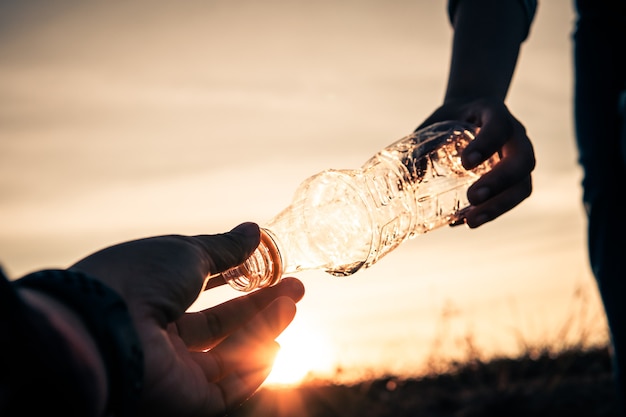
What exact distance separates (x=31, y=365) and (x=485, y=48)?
2136 millimetres

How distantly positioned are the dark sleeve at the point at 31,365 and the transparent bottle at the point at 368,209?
901mm

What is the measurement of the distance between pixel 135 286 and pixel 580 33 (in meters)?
2.66

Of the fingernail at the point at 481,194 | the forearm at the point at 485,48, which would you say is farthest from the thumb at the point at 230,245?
the forearm at the point at 485,48

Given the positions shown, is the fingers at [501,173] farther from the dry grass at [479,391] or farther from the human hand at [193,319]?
the dry grass at [479,391]

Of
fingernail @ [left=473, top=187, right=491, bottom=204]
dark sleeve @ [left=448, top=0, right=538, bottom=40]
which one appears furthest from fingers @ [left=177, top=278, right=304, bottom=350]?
dark sleeve @ [left=448, top=0, right=538, bottom=40]

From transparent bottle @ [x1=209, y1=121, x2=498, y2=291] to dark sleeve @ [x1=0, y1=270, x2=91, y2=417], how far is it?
90 cm

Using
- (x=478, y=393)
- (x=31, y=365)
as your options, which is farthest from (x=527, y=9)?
(x=478, y=393)

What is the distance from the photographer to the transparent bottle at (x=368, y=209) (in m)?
2.10

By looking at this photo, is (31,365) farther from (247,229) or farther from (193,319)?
(193,319)

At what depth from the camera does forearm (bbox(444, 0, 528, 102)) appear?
8.34 feet

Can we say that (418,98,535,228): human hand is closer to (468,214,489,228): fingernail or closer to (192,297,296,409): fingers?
(468,214,489,228): fingernail

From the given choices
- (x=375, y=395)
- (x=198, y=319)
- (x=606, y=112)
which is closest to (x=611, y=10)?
(x=606, y=112)

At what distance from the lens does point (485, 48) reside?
2.60 metres

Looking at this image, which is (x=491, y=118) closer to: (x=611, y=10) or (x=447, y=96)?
(x=447, y=96)
